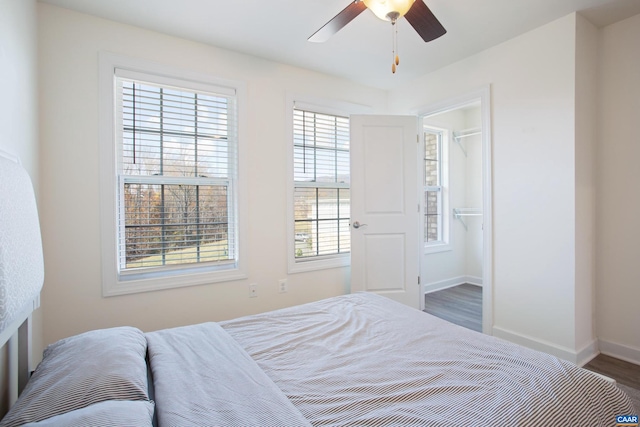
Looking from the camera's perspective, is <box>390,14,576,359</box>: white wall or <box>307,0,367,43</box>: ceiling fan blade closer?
<box>307,0,367,43</box>: ceiling fan blade

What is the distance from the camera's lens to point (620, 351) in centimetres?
234

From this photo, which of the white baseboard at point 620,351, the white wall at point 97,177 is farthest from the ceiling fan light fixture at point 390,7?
the white baseboard at point 620,351

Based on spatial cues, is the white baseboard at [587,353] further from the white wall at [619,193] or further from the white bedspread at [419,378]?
the white bedspread at [419,378]

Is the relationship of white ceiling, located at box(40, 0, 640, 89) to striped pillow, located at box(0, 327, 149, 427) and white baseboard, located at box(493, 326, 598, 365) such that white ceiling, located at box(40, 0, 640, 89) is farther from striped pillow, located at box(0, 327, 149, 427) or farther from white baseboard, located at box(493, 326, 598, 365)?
white baseboard, located at box(493, 326, 598, 365)

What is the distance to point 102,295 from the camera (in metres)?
2.18

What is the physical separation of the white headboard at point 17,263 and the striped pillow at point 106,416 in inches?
10.3

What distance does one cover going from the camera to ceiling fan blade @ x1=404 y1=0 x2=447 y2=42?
157cm

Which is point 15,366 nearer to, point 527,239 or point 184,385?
point 184,385

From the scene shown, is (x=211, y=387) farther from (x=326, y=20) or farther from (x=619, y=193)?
(x=619, y=193)

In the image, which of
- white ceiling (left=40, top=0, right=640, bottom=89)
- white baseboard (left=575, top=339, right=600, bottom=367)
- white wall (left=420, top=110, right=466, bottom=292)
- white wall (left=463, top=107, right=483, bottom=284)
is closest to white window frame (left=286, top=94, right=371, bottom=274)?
white ceiling (left=40, top=0, right=640, bottom=89)

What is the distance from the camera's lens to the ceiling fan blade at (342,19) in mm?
1602

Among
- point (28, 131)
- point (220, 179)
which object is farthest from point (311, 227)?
point (28, 131)

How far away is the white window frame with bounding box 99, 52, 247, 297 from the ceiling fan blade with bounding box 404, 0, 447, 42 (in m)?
1.65

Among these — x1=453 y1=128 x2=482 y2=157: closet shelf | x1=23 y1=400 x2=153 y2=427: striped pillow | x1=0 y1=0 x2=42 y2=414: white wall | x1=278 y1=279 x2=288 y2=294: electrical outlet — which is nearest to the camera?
x1=23 y1=400 x2=153 y2=427: striped pillow
